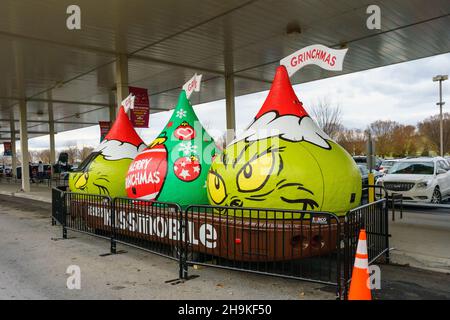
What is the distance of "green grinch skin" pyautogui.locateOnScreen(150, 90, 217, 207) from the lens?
22.5 feet

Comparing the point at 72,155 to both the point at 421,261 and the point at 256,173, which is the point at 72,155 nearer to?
the point at 256,173

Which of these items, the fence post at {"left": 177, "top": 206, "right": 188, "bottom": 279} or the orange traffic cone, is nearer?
the orange traffic cone

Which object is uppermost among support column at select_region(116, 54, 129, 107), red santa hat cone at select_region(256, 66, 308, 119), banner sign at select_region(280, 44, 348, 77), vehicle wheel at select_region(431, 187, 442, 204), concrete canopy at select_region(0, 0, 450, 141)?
concrete canopy at select_region(0, 0, 450, 141)

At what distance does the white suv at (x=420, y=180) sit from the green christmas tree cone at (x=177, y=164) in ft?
27.8

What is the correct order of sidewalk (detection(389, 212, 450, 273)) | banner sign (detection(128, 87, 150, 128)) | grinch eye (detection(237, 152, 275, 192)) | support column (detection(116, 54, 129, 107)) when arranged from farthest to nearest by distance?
banner sign (detection(128, 87, 150, 128)) → support column (detection(116, 54, 129, 107)) → sidewalk (detection(389, 212, 450, 273)) → grinch eye (detection(237, 152, 275, 192))

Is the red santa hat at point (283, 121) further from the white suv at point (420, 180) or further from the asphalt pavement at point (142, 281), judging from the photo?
the white suv at point (420, 180)

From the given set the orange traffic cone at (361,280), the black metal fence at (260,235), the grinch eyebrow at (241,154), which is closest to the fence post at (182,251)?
the black metal fence at (260,235)

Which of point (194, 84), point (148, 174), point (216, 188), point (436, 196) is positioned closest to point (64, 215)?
point (148, 174)

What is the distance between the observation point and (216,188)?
19.7 feet

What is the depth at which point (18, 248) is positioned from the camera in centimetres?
790

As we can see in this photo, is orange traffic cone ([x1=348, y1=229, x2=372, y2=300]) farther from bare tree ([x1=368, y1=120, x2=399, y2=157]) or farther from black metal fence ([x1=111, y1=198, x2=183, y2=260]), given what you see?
bare tree ([x1=368, y1=120, x2=399, y2=157])

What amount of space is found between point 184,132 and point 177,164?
2.52ft

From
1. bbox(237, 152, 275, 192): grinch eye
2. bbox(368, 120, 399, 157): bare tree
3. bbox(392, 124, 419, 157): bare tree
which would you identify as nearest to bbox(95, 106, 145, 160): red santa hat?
bbox(237, 152, 275, 192): grinch eye

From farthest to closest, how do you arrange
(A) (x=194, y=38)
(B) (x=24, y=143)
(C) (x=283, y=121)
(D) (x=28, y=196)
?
1. (B) (x=24, y=143)
2. (D) (x=28, y=196)
3. (A) (x=194, y=38)
4. (C) (x=283, y=121)
